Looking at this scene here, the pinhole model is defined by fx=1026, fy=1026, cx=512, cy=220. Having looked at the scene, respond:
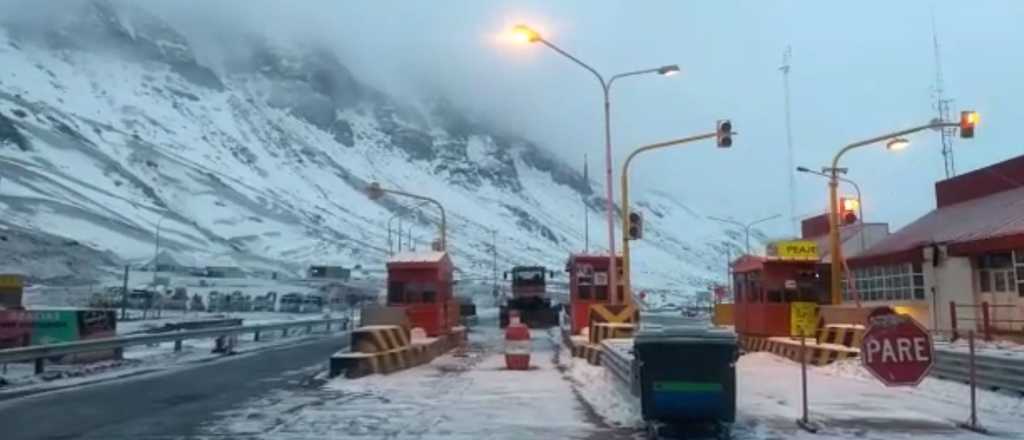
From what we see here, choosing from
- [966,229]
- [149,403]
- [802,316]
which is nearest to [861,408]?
[149,403]

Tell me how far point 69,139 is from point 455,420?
200112mm

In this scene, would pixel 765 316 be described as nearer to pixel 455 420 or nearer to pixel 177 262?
pixel 455 420

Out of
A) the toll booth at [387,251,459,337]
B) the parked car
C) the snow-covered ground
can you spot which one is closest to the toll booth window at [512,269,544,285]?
the snow-covered ground

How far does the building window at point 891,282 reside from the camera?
1481 inches

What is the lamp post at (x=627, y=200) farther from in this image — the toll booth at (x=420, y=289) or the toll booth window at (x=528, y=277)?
the toll booth window at (x=528, y=277)

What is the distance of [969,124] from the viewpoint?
24.4 meters

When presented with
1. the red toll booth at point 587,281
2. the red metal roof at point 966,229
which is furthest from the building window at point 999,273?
the red toll booth at point 587,281

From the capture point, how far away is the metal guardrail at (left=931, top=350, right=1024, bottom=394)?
16625 mm

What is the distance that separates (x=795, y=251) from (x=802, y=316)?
181cm

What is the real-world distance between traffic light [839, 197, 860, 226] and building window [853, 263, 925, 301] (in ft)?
12.6

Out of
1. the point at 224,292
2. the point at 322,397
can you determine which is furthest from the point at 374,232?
the point at 322,397

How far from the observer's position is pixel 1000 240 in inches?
1184

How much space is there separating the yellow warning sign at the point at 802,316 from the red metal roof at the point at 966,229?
666 cm

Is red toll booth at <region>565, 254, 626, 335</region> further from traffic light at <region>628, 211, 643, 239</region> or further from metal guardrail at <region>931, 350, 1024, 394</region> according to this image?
metal guardrail at <region>931, 350, 1024, 394</region>
